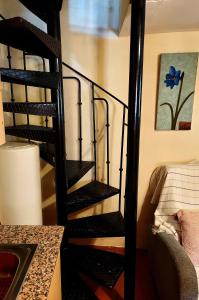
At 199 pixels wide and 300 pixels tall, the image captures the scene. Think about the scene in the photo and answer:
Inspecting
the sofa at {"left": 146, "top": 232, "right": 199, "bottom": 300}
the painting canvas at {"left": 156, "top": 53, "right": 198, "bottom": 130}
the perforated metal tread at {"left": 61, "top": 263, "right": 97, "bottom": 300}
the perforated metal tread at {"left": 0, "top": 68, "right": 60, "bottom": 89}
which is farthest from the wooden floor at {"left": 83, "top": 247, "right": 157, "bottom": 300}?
the perforated metal tread at {"left": 0, "top": 68, "right": 60, "bottom": 89}

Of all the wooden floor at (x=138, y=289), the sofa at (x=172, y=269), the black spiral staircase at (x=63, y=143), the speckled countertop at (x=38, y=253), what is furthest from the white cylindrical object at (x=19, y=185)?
the sofa at (x=172, y=269)

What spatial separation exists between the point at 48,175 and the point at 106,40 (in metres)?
1.46

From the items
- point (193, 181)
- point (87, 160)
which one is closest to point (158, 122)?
point (193, 181)

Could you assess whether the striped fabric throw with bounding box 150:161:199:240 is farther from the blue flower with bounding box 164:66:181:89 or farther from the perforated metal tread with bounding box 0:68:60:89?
the perforated metal tread with bounding box 0:68:60:89

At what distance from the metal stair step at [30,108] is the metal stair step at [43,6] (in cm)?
65

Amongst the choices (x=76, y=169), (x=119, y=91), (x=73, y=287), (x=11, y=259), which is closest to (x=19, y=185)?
(x=76, y=169)

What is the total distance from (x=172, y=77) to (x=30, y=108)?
1313mm

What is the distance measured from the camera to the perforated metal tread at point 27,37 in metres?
1.08

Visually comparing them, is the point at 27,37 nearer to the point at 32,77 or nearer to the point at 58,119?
the point at 32,77

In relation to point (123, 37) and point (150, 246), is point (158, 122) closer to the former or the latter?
point (123, 37)

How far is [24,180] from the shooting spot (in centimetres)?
152

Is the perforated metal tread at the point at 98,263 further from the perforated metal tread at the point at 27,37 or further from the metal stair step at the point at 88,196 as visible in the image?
the perforated metal tread at the point at 27,37

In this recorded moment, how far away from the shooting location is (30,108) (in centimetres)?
148

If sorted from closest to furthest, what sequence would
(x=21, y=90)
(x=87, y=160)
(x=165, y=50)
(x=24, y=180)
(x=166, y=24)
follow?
(x=24, y=180)
(x=166, y=24)
(x=165, y=50)
(x=21, y=90)
(x=87, y=160)
